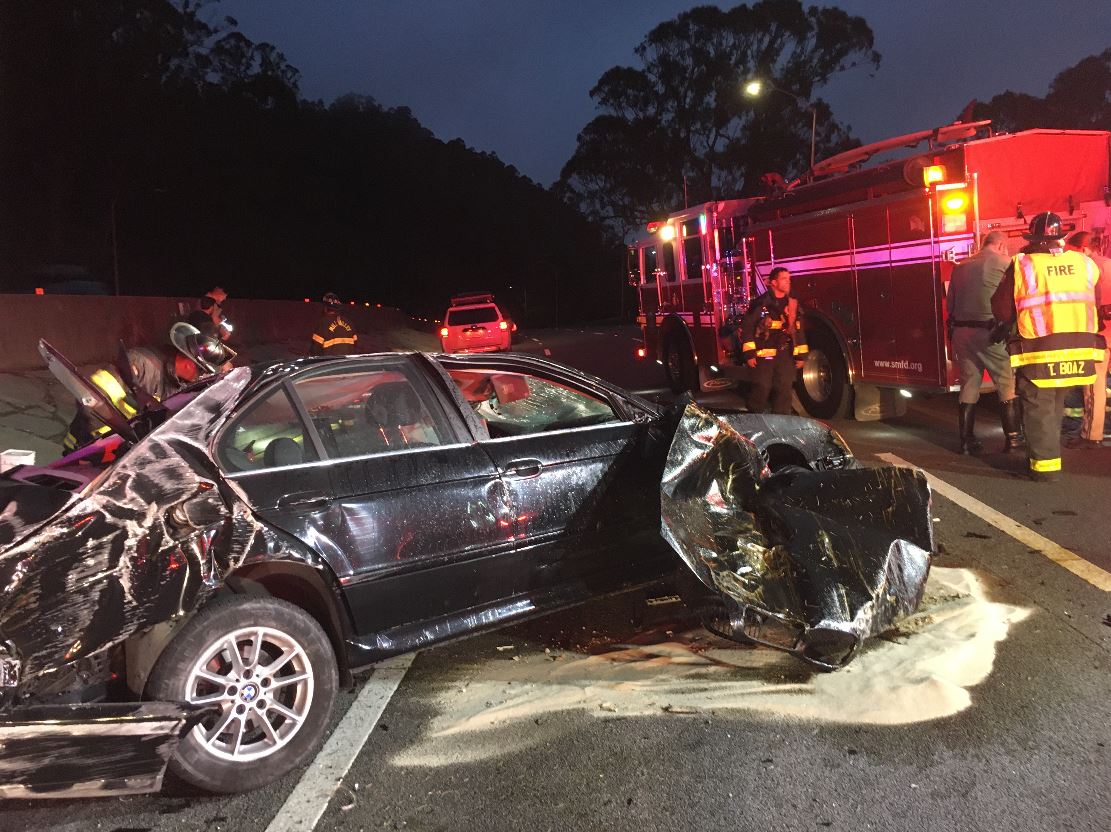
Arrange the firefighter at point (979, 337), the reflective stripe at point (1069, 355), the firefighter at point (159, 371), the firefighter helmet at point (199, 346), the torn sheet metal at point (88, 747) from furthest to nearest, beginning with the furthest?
the firefighter at point (979, 337) → the reflective stripe at point (1069, 355) → the firefighter helmet at point (199, 346) → the firefighter at point (159, 371) → the torn sheet metal at point (88, 747)

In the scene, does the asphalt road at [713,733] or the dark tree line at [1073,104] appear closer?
the asphalt road at [713,733]

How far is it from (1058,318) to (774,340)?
2.85 metres

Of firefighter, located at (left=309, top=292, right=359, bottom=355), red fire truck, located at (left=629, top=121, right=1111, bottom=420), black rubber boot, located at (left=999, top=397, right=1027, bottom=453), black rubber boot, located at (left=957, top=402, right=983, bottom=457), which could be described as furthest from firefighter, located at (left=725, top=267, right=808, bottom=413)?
firefighter, located at (left=309, top=292, right=359, bottom=355)

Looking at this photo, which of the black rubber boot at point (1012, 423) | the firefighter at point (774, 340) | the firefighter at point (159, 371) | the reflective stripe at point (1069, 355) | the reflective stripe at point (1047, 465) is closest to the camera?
the firefighter at point (159, 371)

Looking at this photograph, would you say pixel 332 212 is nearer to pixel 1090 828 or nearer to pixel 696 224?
pixel 696 224

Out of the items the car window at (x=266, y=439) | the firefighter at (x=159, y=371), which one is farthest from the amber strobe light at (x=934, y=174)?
the car window at (x=266, y=439)

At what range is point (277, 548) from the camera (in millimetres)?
3279

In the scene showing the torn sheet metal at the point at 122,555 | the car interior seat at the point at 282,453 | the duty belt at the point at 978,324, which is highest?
the duty belt at the point at 978,324

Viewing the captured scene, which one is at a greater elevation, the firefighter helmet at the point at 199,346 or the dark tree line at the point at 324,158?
the dark tree line at the point at 324,158

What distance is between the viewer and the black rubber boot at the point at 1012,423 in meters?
8.02

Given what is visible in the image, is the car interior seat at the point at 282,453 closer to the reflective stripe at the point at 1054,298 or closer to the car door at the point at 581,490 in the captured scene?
the car door at the point at 581,490

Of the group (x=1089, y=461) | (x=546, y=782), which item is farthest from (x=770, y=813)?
(x=1089, y=461)

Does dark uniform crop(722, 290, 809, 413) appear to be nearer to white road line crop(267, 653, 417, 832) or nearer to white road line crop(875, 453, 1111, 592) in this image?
white road line crop(875, 453, 1111, 592)

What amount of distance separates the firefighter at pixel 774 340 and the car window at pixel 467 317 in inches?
568
